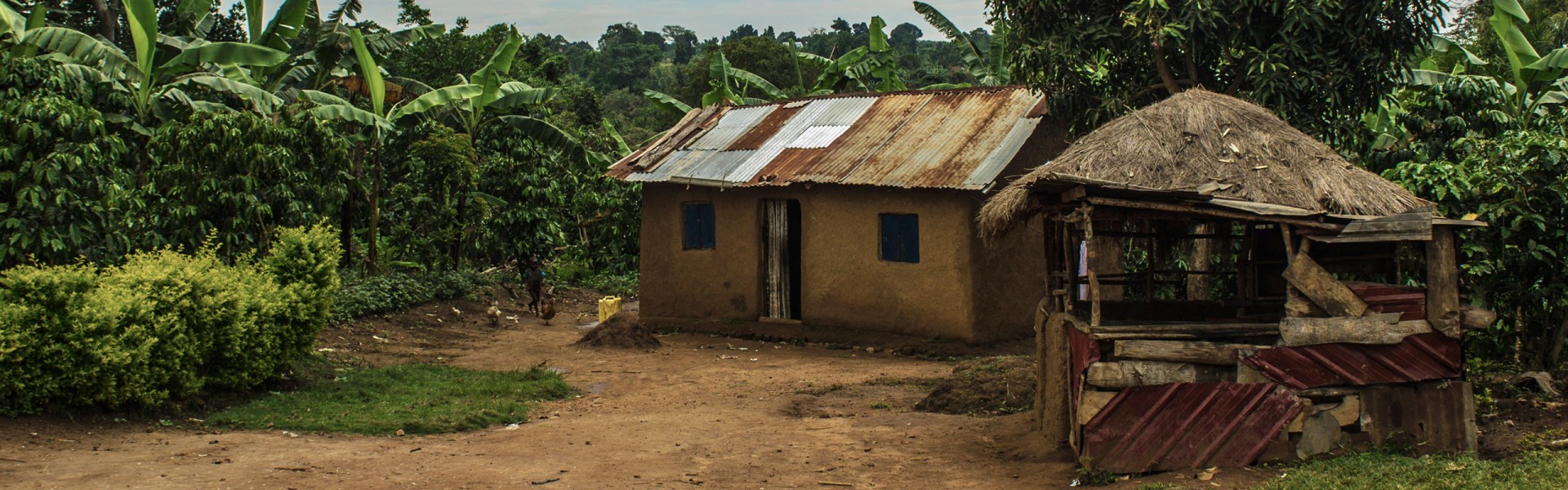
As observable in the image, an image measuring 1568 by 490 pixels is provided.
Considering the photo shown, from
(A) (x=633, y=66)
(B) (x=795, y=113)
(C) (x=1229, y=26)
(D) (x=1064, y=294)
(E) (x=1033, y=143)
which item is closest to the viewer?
(D) (x=1064, y=294)

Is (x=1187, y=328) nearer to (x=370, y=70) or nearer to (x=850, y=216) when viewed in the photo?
(x=850, y=216)

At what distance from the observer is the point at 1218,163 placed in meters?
8.45

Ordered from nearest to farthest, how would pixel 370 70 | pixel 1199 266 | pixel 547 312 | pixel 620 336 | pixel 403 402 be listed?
pixel 403 402 < pixel 1199 266 < pixel 620 336 < pixel 370 70 < pixel 547 312

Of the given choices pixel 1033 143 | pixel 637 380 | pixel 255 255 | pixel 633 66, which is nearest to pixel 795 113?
pixel 1033 143

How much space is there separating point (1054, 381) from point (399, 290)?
11610 millimetres

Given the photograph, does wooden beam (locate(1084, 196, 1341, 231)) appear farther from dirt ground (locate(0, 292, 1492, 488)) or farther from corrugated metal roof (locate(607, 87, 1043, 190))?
corrugated metal roof (locate(607, 87, 1043, 190))

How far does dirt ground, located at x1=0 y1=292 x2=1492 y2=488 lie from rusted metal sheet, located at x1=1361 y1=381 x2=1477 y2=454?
2.70ft

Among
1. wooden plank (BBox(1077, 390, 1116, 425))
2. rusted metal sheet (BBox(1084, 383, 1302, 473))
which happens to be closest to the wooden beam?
rusted metal sheet (BBox(1084, 383, 1302, 473))

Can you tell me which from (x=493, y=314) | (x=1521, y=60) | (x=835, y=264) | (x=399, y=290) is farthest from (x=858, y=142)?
(x=1521, y=60)

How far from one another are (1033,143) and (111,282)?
9800mm

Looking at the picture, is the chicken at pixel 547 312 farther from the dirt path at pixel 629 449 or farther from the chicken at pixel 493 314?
the dirt path at pixel 629 449

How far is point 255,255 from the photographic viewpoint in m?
16.0

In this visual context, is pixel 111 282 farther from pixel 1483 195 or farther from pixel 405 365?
pixel 1483 195

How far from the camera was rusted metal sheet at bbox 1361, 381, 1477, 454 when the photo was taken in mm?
7750
